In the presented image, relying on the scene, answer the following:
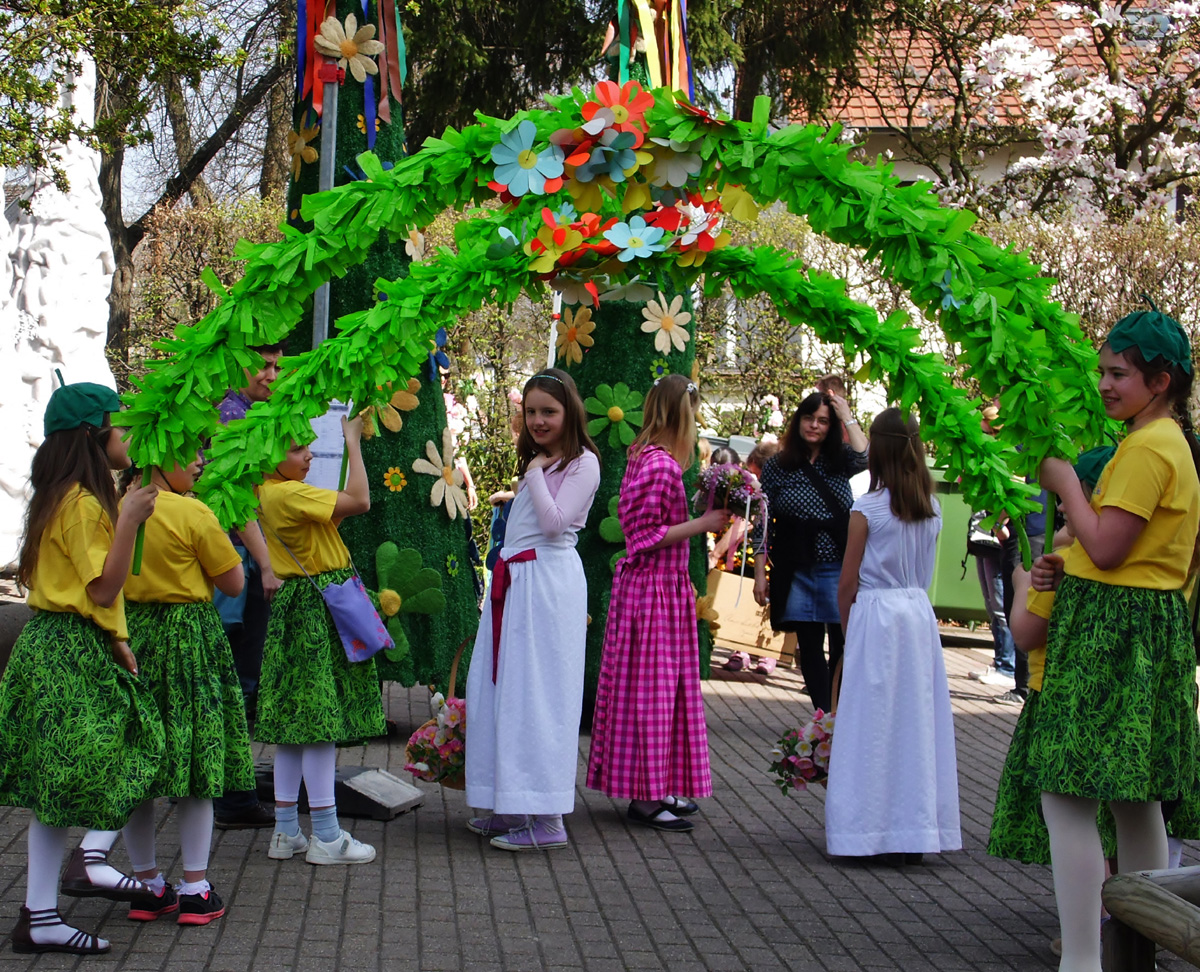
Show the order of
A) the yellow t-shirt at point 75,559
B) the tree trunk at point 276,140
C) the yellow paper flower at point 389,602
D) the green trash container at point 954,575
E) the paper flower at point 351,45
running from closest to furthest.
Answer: the yellow t-shirt at point 75,559 → the paper flower at point 351,45 → the yellow paper flower at point 389,602 → the green trash container at point 954,575 → the tree trunk at point 276,140

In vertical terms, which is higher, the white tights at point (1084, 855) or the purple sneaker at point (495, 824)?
the white tights at point (1084, 855)

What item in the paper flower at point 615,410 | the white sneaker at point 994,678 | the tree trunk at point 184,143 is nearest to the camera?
the paper flower at point 615,410

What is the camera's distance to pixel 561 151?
4145 millimetres

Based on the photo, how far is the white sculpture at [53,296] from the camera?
41.9ft

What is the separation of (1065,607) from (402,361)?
219cm

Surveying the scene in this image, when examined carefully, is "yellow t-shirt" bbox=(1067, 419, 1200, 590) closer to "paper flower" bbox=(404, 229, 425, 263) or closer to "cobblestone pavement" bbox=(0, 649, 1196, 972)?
"cobblestone pavement" bbox=(0, 649, 1196, 972)

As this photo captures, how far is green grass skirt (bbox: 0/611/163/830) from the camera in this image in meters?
3.78

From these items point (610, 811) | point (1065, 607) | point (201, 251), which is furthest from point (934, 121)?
point (1065, 607)

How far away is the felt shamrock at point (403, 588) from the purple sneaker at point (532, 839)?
5.24ft

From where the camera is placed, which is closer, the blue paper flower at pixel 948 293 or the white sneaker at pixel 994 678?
the blue paper flower at pixel 948 293

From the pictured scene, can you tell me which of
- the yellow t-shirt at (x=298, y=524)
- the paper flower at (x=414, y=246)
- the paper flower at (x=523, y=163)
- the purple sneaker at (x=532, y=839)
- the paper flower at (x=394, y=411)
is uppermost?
the paper flower at (x=414, y=246)

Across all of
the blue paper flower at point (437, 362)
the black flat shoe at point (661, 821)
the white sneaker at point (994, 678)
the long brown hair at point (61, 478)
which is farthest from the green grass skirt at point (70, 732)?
the white sneaker at point (994, 678)

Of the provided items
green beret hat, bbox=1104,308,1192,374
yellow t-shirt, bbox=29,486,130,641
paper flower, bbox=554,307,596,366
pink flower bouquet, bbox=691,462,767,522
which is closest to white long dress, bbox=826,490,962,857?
pink flower bouquet, bbox=691,462,767,522

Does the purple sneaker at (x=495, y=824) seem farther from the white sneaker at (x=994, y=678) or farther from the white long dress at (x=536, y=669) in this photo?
the white sneaker at (x=994, y=678)
